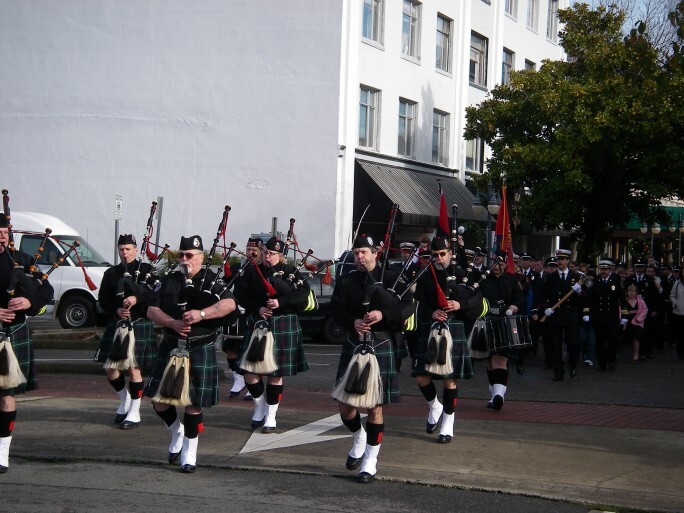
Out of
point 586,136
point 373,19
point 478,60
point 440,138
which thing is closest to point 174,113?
point 373,19

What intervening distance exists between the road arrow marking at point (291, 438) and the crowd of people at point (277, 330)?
222mm

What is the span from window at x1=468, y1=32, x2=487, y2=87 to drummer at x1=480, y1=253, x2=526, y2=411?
23909 millimetres

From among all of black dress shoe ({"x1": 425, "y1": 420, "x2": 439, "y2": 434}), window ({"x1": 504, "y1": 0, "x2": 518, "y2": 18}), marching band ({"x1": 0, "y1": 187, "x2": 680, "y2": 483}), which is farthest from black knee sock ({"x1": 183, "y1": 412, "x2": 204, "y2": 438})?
window ({"x1": 504, "y1": 0, "x2": 518, "y2": 18})

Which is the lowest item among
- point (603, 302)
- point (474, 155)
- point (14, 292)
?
point (603, 302)

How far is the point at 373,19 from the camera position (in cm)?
2962

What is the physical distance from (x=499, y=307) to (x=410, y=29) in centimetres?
2088

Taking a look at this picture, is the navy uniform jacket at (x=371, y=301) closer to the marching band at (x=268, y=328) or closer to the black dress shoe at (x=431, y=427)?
the marching band at (x=268, y=328)

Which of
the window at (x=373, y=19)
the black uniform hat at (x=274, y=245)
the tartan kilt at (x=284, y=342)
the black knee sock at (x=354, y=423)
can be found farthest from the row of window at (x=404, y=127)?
the black knee sock at (x=354, y=423)

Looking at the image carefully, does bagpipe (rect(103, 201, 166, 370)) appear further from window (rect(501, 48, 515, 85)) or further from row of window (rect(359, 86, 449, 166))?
window (rect(501, 48, 515, 85))

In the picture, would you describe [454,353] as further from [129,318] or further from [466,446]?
[129,318]

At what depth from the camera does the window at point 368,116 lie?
96.6ft

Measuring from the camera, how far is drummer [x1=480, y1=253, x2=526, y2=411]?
36.7 feet

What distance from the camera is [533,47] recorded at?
3969 centimetres

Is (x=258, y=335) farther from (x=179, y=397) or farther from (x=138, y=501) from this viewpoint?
(x=138, y=501)
